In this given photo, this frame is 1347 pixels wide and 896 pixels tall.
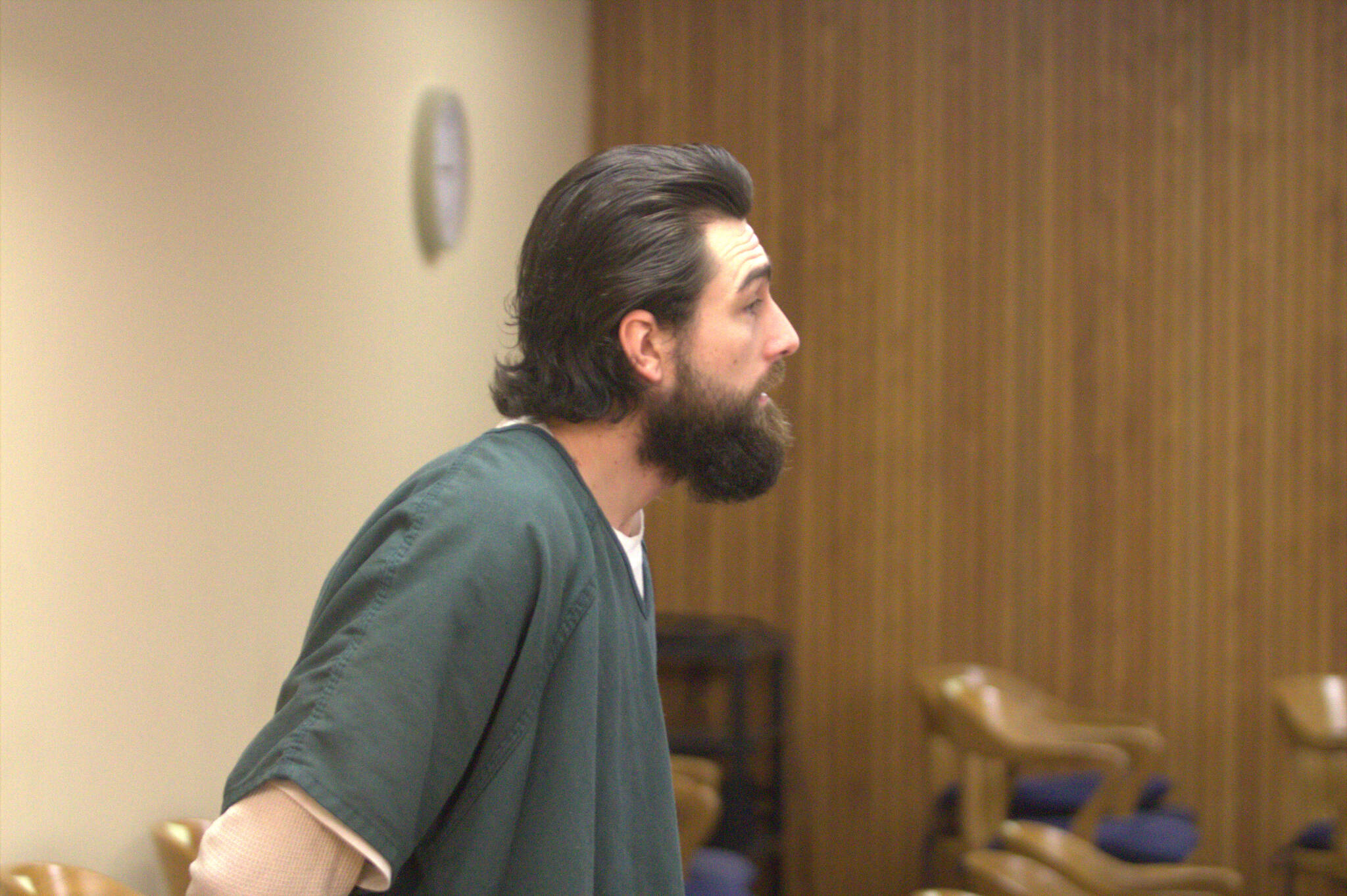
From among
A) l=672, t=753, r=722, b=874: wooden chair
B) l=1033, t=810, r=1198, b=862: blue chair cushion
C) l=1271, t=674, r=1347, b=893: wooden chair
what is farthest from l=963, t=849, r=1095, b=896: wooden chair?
l=1271, t=674, r=1347, b=893: wooden chair

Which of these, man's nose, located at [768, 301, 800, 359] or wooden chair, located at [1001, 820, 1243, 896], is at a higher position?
man's nose, located at [768, 301, 800, 359]

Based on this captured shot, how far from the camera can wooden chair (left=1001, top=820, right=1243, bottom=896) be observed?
8.48ft

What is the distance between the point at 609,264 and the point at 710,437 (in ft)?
0.64

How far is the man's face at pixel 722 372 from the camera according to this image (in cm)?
135

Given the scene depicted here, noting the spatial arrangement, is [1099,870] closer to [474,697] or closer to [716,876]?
[716,876]

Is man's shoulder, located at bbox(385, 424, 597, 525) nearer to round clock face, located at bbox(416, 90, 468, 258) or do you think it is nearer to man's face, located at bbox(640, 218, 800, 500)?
man's face, located at bbox(640, 218, 800, 500)

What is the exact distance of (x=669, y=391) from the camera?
4.43 ft

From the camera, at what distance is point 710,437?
53.6 inches

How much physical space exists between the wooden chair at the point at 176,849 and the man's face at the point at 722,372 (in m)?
1.25

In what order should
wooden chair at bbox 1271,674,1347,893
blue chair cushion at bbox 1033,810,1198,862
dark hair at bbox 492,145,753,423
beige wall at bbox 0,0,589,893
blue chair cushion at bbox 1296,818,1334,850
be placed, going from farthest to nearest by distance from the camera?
blue chair cushion at bbox 1296,818,1334,850 → wooden chair at bbox 1271,674,1347,893 → blue chair cushion at bbox 1033,810,1198,862 → beige wall at bbox 0,0,589,893 → dark hair at bbox 492,145,753,423

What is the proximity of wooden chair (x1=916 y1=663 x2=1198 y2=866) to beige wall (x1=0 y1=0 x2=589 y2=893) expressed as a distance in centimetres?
189

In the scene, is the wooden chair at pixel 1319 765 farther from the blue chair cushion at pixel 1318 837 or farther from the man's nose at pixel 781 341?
the man's nose at pixel 781 341

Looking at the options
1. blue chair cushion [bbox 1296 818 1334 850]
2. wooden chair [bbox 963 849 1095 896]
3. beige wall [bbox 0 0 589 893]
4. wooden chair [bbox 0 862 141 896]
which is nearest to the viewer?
wooden chair [bbox 0 862 141 896]

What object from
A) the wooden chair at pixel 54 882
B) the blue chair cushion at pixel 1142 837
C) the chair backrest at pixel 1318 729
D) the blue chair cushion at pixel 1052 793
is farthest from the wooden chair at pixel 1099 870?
the wooden chair at pixel 54 882
